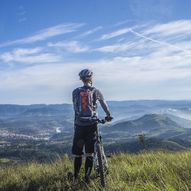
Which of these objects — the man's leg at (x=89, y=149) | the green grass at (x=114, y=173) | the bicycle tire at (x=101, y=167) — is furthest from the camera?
the man's leg at (x=89, y=149)

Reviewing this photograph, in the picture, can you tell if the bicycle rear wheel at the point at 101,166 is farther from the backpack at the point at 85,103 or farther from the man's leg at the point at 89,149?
the backpack at the point at 85,103

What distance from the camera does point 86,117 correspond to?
929 cm

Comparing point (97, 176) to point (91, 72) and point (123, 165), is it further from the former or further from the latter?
point (91, 72)

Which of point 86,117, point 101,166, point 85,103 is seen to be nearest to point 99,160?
point 101,166

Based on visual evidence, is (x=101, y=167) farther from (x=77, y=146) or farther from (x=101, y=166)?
(x=77, y=146)

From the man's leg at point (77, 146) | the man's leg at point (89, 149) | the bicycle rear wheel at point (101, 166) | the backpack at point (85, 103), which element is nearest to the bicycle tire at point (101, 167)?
the bicycle rear wheel at point (101, 166)

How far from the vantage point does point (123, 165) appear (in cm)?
989

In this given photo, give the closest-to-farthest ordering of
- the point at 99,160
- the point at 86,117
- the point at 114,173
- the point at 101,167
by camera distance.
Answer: the point at 101,167 → the point at 99,160 → the point at 114,173 → the point at 86,117

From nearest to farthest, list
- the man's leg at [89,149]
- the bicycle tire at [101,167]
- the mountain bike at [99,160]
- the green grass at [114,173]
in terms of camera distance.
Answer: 1. the green grass at [114,173]
2. the bicycle tire at [101,167]
3. the mountain bike at [99,160]
4. the man's leg at [89,149]

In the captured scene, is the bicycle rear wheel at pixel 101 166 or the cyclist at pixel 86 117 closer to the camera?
the bicycle rear wheel at pixel 101 166

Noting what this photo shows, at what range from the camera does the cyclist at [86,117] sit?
9289 mm

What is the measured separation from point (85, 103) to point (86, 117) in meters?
0.34

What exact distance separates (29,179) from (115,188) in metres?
4.49

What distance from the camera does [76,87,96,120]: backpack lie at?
30.6 ft
